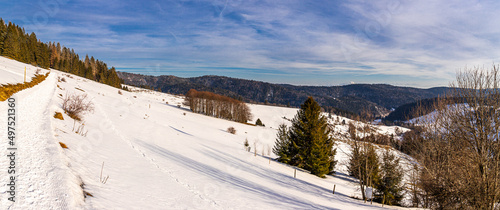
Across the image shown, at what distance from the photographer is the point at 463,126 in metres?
9.98

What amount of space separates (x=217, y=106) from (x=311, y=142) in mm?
55576

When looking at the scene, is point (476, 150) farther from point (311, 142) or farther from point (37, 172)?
point (37, 172)

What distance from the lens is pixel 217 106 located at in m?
75.2

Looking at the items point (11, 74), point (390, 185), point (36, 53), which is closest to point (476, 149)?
point (390, 185)

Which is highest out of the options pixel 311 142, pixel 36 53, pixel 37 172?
pixel 36 53

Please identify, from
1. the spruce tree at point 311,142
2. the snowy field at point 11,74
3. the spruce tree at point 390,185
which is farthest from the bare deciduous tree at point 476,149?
the snowy field at point 11,74

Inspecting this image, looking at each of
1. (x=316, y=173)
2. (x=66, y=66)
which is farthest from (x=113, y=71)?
(x=316, y=173)

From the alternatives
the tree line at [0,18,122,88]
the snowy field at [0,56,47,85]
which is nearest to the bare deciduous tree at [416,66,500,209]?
the snowy field at [0,56,47,85]

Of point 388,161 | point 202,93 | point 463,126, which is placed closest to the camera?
point 463,126

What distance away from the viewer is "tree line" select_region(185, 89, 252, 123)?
2965 inches

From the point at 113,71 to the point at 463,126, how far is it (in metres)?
120

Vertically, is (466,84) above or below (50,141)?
above

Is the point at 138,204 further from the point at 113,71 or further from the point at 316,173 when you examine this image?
the point at 113,71

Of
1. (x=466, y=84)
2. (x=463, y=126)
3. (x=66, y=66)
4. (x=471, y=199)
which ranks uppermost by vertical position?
(x=66, y=66)
